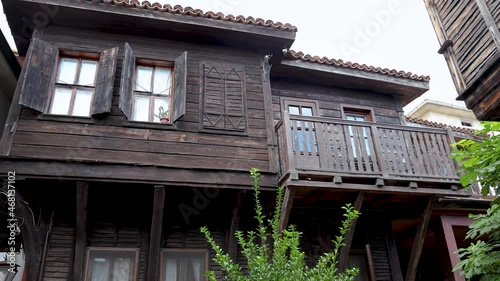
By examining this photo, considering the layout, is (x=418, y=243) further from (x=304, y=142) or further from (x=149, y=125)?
(x=149, y=125)

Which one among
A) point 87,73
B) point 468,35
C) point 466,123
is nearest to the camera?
point 468,35

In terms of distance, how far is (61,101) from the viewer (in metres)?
6.18

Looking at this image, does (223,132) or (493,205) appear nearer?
(493,205)

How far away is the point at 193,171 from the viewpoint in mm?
5887

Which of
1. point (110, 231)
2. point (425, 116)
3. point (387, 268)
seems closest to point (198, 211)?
point (110, 231)

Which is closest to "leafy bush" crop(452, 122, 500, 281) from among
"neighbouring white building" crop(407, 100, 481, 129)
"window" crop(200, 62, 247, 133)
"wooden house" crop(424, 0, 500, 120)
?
"wooden house" crop(424, 0, 500, 120)

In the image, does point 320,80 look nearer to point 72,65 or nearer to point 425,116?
point 72,65

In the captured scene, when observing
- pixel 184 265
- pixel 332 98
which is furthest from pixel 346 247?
pixel 332 98

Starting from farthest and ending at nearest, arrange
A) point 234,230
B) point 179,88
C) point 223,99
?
point 223,99 → point 179,88 → point 234,230

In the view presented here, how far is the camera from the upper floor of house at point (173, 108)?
5820 millimetres

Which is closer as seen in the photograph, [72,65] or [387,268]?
[72,65]

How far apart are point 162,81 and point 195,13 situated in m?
1.32

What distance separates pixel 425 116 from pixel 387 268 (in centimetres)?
1811

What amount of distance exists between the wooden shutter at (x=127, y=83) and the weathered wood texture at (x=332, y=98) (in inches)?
117
